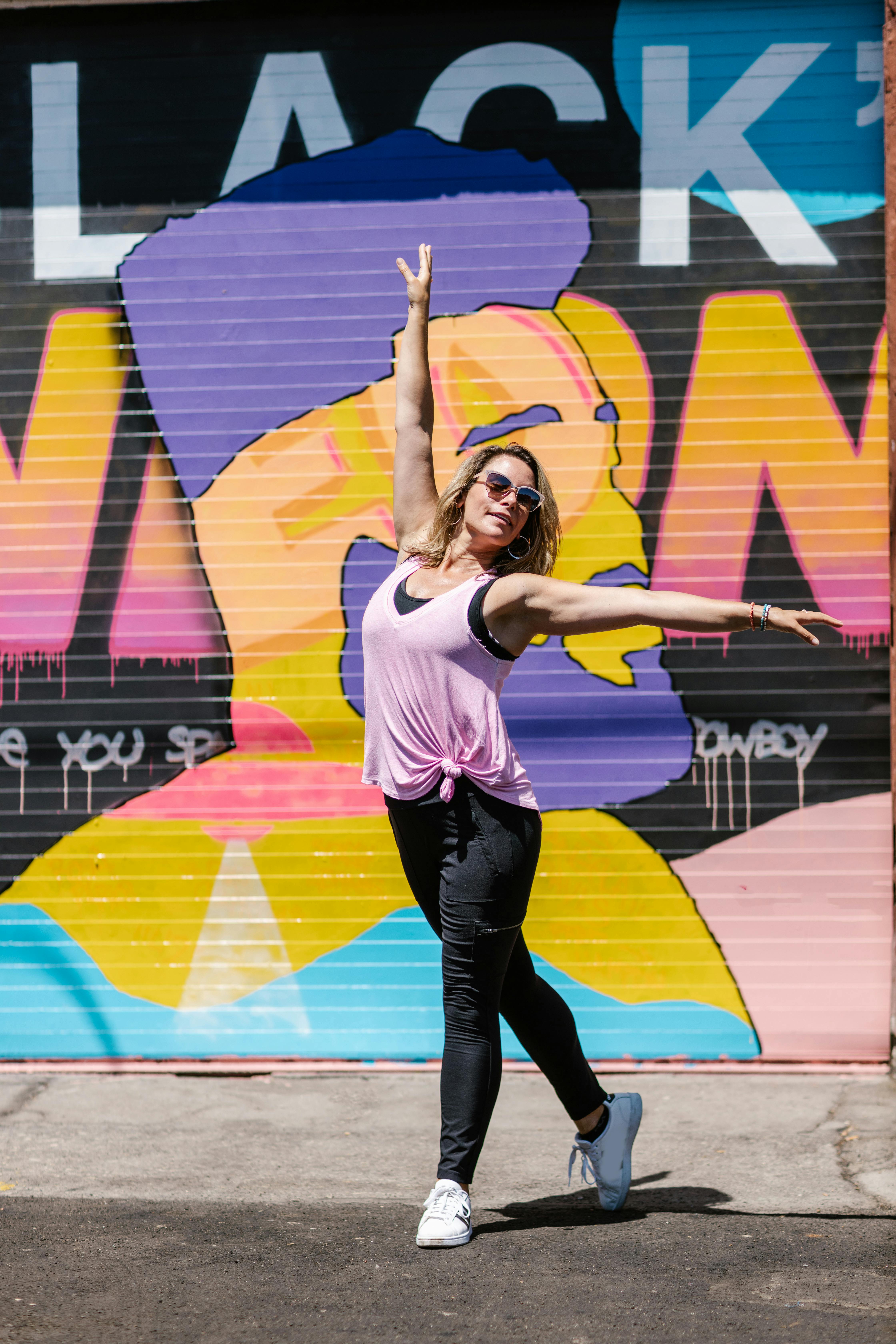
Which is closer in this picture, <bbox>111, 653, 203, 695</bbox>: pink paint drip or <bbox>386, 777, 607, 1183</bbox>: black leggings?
<bbox>386, 777, 607, 1183</bbox>: black leggings

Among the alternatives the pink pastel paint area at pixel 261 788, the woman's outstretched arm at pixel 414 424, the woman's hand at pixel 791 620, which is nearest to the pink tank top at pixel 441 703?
the woman's outstretched arm at pixel 414 424

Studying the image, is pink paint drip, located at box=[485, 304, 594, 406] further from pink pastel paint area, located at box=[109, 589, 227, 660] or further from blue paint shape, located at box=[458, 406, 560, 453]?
pink pastel paint area, located at box=[109, 589, 227, 660]

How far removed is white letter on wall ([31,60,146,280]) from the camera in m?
4.71

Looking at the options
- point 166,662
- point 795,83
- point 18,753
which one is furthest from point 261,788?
point 795,83

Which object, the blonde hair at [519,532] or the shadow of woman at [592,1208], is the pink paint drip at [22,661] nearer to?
the blonde hair at [519,532]

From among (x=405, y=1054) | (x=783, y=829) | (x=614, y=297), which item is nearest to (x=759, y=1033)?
(x=783, y=829)

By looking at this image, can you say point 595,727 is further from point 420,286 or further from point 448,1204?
point 448,1204

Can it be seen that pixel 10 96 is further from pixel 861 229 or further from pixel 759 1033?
pixel 759 1033

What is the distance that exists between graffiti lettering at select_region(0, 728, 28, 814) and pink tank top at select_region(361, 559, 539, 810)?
2220 mm

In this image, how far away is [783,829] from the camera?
4496 millimetres

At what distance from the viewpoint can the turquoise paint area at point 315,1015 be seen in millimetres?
4500

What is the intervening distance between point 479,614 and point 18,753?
259 centimetres

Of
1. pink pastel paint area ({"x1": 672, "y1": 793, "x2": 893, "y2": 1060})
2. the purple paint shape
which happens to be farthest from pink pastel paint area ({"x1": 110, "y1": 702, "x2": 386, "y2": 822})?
pink pastel paint area ({"x1": 672, "y1": 793, "x2": 893, "y2": 1060})

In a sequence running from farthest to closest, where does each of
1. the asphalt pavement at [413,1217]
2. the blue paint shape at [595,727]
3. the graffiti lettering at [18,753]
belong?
the graffiti lettering at [18,753]
the blue paint shape at [595,727]
the asphalt pavement at [413,1217]
